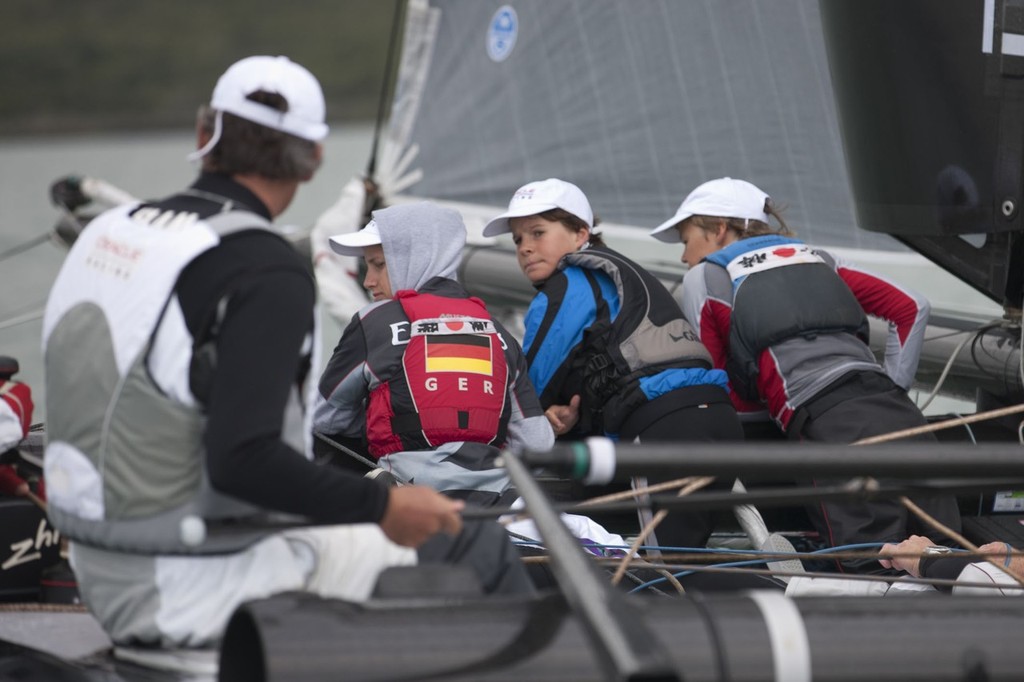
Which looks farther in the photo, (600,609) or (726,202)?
(726,202)

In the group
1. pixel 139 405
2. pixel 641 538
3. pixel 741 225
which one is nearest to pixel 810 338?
pixel 741 225

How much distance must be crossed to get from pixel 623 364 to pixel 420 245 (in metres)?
0.57

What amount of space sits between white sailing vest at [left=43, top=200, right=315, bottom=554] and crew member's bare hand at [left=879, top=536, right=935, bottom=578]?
55.8 inches

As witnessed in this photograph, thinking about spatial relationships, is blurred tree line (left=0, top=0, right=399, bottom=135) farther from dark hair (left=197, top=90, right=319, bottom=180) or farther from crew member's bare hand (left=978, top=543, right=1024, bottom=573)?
dark hair (left=197, top=90, right=319, bottom=180)

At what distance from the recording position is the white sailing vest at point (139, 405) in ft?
5.49

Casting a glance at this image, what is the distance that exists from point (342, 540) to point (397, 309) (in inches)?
42.7

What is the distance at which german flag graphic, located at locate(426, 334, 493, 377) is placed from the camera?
2793 millimetres

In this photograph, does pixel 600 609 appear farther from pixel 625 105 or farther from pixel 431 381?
pixel 625 105

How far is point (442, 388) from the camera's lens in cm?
278

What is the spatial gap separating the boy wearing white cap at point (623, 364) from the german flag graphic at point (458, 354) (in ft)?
1.46

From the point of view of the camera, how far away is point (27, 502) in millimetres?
2395

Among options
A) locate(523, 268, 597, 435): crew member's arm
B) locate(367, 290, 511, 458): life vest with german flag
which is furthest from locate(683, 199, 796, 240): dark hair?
locate(367, 290, 511, 458): life vest with german flag

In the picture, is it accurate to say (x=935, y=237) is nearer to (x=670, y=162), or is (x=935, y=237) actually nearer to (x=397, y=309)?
(x=397, y=309)

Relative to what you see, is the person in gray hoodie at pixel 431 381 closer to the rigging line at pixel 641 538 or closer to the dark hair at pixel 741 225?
the rigging line at pixel 641 538
